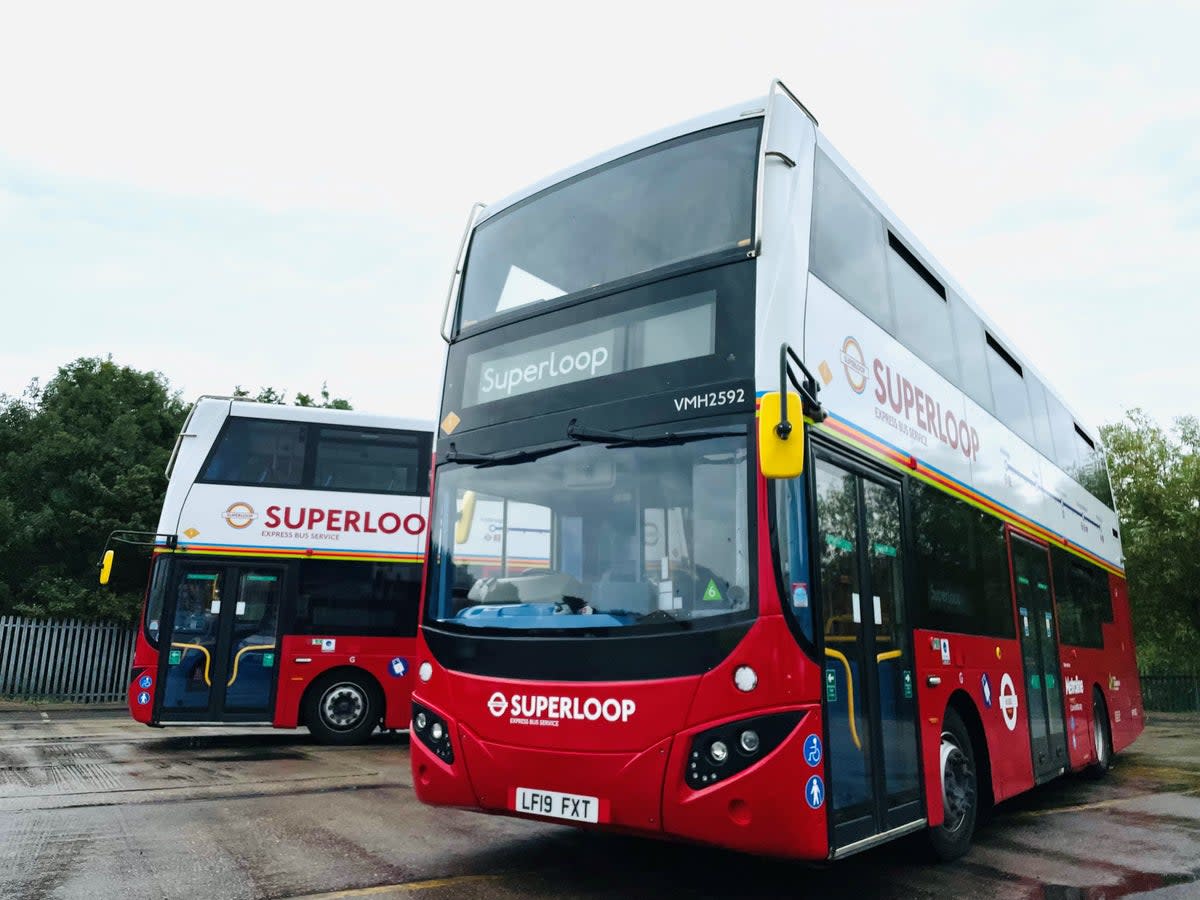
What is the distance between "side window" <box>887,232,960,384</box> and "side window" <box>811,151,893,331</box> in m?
0.24

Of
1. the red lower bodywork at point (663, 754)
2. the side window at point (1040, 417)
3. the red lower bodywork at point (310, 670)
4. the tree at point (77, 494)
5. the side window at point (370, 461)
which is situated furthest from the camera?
the tree at point (77, 494)

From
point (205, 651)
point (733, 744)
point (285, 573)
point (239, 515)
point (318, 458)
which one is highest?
point (318, 458)

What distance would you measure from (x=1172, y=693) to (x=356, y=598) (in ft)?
→ 88.9

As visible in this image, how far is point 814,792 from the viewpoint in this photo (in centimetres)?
468

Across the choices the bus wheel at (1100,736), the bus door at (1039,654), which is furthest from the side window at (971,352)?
the bus wheel at (1100,736)

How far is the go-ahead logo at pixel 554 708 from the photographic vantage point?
16.2ft

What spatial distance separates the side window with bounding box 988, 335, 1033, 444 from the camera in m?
9.09

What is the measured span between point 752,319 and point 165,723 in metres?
9.97

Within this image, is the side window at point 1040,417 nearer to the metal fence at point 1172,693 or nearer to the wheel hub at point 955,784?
the wheel hub at point 955,784

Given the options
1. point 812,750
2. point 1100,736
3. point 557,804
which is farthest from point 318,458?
point 1100,736

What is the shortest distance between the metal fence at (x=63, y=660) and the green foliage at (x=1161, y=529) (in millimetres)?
26729

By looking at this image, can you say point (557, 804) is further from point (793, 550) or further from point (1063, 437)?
point (1063, 437)

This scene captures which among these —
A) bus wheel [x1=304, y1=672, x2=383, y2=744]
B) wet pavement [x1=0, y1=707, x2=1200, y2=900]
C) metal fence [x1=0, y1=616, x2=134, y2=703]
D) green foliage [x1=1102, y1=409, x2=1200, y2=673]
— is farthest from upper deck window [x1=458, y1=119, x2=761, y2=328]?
green foliage [x1=1102, y1=409, x2=1200, y2=673]

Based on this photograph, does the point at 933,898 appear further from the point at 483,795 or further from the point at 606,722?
the point at 483,795
